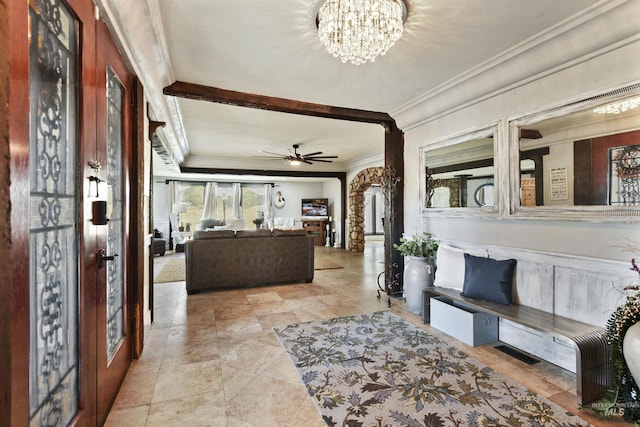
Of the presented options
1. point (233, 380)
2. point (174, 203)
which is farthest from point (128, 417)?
Answer: point (174, 203)

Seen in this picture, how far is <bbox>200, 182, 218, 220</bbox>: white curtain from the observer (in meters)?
9.98

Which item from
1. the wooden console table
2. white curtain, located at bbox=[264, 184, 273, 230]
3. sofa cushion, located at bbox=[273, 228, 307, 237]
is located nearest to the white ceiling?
sofa cushion, located at bbox=[273, 228, 307, 237]

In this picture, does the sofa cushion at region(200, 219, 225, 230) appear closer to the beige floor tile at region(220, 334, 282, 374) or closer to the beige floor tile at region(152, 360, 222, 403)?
the beige floor tile at region(220, 334, 282, 374)

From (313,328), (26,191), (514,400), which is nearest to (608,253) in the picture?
(514,400)

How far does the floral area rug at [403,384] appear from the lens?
1737 mm

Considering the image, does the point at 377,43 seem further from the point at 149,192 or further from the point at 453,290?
the point at 149,192

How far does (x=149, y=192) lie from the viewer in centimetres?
338

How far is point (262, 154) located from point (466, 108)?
5.13 metres

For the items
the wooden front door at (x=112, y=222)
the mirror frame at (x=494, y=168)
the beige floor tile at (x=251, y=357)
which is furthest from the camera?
the mirror frame at (x=494, y=168)

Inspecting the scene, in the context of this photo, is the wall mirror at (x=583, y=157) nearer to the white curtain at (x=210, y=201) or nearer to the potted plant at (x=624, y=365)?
the potted plant at (x=624, y=365)

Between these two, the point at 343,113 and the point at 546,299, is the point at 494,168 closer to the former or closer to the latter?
the point at 546,299

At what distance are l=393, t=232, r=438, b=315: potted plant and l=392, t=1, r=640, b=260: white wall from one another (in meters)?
0.21

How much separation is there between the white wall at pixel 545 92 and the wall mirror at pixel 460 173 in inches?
4.9

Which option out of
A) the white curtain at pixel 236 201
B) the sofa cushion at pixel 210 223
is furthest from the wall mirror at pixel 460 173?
the white curtain at pixel 236 201
